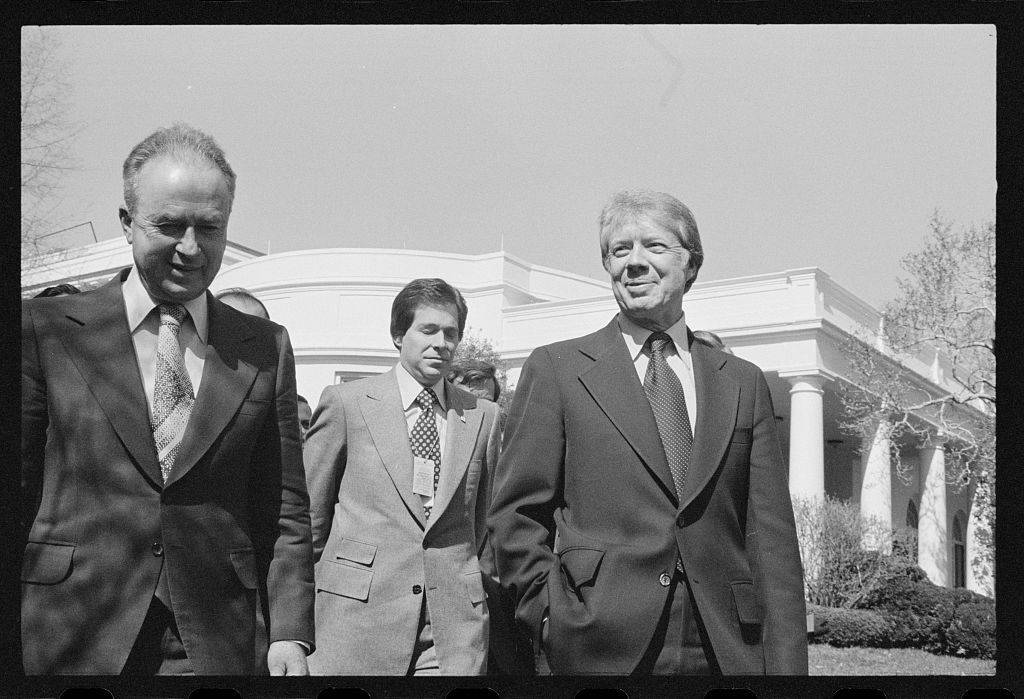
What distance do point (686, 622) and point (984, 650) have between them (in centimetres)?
121

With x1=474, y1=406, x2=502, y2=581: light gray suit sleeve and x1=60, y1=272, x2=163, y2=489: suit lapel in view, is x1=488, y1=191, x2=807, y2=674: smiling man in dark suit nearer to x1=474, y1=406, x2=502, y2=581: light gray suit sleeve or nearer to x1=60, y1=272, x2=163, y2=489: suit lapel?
x1=474, y1=406, x2=502, y2=581: light gray suit sleeve

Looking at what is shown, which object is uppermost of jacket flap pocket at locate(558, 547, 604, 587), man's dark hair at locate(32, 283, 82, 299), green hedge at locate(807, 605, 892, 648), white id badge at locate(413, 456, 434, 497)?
man's dark hair at locate(32, 283, 82, 299)

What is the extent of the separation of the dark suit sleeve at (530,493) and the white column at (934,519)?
1852 millimetres

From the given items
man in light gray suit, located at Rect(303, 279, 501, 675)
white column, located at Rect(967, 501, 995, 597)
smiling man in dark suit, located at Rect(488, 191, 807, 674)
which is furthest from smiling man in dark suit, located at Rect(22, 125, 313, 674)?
white column, located at Rect(967, 501, 995, 597)

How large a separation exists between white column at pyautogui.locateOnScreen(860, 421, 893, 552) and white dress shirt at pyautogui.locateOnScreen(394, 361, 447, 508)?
1.93m

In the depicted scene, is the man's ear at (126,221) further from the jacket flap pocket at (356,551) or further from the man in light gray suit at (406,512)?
the jacket flap pocket at (356,551)

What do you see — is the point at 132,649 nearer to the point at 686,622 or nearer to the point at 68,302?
the point at 68,302

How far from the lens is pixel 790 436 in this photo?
5137mm

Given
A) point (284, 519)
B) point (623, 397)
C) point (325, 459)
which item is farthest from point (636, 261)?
point (284, 519)

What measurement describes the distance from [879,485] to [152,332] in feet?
11.7

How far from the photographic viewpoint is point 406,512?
3.83 metres

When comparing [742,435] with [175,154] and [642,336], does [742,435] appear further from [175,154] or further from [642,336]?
[175,154]

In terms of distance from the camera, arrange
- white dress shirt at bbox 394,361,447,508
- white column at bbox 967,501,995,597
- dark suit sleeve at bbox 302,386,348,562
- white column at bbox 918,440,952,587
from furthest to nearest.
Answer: white column at bbox 918,440,952,587
white column at bbox 967,501,995,597
white dress shirt at bbox 394,361,447,508
dark suit sleeve at bbox 302,386,348,562

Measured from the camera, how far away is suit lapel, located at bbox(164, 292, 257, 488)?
11.1ft
